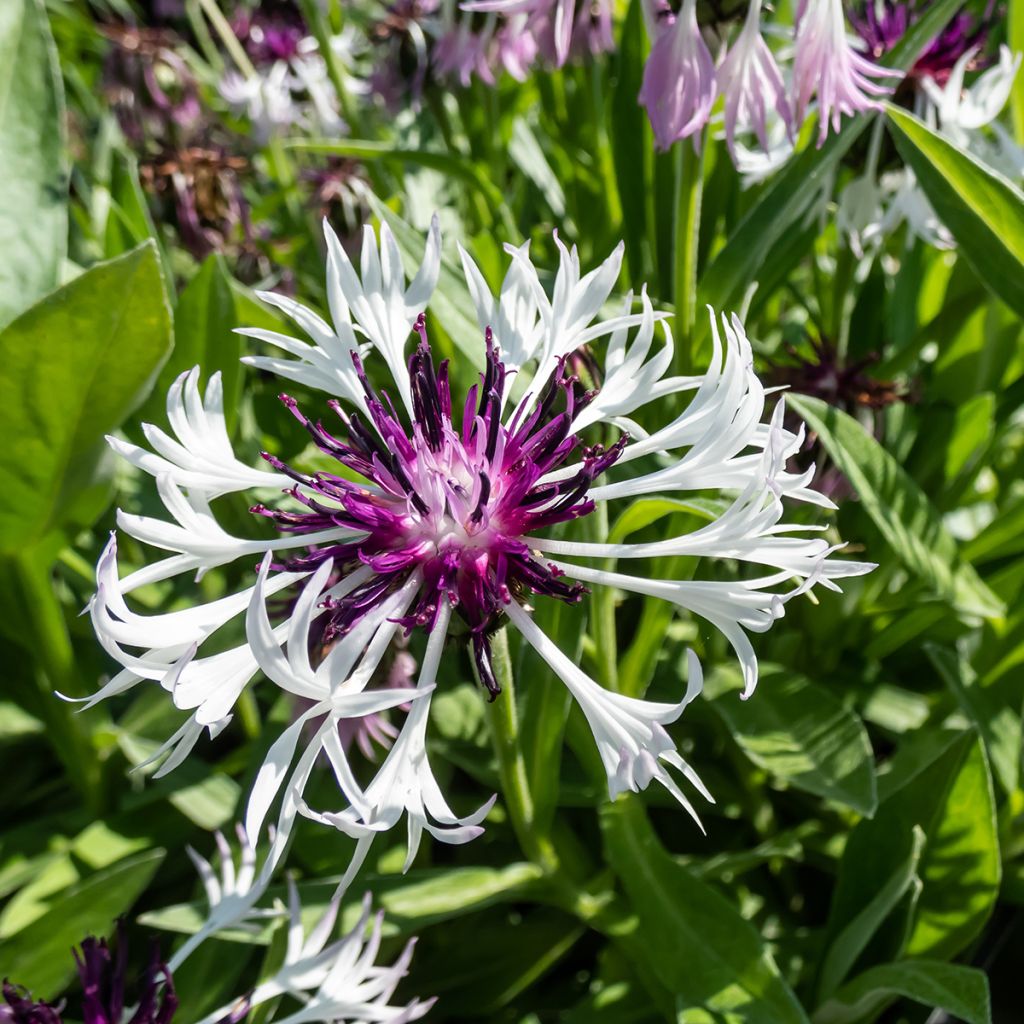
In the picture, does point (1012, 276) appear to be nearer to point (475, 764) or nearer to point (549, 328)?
point (549, 328)

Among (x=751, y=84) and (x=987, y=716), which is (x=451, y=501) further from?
(x=987, y=716)

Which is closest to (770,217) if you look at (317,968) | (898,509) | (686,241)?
(686,241)

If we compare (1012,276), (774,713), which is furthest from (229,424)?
(1012,276)

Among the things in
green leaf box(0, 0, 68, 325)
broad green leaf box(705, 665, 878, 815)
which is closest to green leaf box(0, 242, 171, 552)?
green leaf box(0, 0, 68, 325)

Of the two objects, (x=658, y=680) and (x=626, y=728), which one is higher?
(x=626, y=728)

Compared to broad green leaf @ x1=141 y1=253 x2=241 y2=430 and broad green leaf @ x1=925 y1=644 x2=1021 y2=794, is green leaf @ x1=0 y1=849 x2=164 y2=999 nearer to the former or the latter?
broad green leaf @ x1=141 y1=253 x2=241 y2=430

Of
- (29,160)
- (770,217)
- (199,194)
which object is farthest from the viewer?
(199,194)
